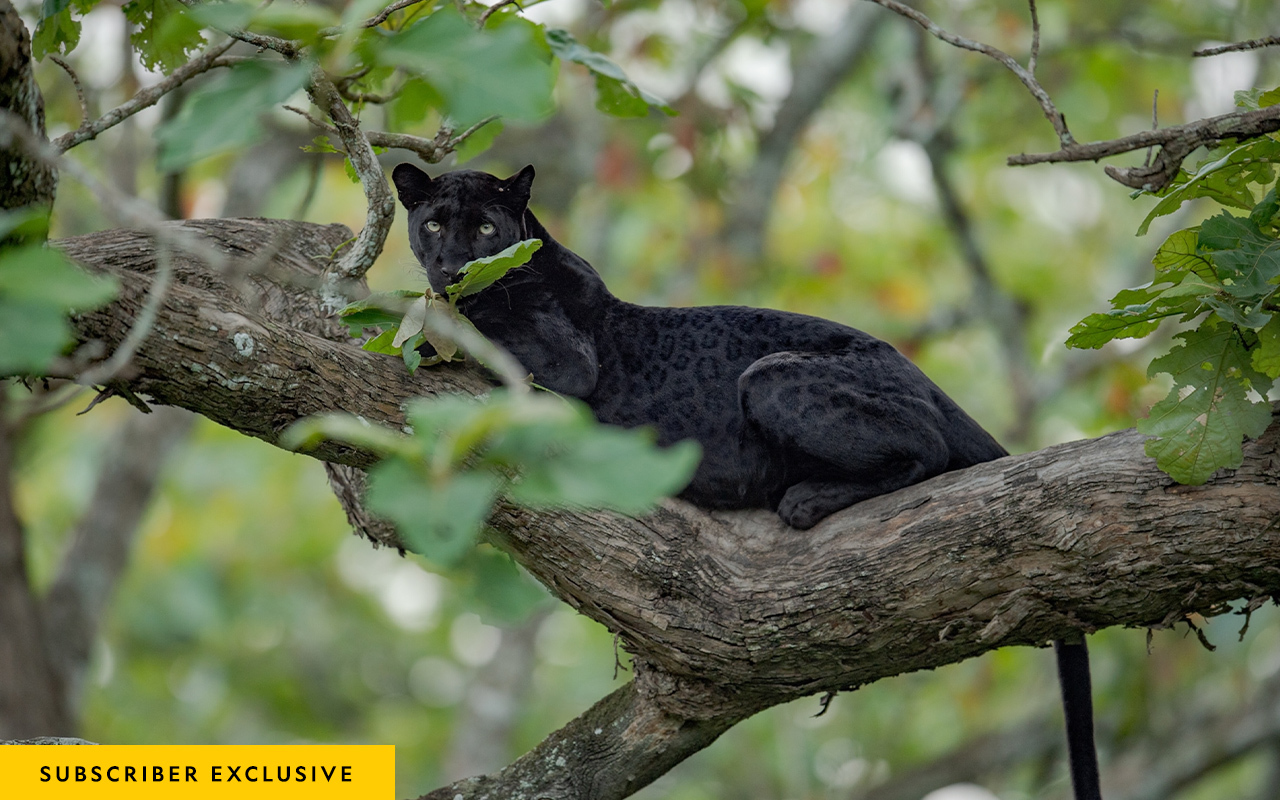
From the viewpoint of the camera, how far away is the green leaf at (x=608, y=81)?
341cm

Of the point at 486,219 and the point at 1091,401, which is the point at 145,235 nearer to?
the point at 486,219

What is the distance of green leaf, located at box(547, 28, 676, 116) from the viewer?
11.2ft

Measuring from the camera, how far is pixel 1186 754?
6277 millimetres

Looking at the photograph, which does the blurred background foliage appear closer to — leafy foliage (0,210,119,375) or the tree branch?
the tree branch

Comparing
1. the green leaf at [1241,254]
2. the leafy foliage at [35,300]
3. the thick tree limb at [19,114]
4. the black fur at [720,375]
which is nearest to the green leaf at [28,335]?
the leafy foliage at [35,300]

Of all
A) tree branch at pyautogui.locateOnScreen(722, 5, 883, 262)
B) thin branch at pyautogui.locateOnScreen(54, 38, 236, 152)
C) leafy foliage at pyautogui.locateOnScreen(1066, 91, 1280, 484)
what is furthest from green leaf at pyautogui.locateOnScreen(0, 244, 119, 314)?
tree branch at pyautogui.locateOnScreen(722, 5, 883, 262)

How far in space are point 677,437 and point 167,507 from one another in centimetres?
851

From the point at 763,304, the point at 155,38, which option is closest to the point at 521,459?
→ the point at 155,38

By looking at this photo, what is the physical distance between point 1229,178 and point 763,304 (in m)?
7.27

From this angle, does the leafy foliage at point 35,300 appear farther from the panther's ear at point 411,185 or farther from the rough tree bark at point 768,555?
the panther's ear at point 411,185

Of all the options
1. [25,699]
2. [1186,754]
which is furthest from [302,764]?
[1186,754]

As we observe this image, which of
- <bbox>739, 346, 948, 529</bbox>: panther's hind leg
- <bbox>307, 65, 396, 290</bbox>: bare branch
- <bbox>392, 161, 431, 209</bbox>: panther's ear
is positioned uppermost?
<bbox>392, 161, 431, 209</bbox>: panther's ear

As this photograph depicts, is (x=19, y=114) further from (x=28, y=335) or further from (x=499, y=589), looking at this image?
(x=499, y=589)

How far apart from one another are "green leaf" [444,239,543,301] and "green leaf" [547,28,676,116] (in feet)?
3.93
